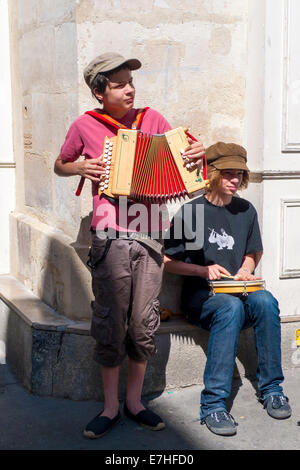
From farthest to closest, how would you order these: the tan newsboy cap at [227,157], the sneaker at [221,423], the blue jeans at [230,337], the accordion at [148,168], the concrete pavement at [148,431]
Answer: the tan newsboy cap at [227,157]
the blue jeans at [230,337]
the sneaker at [221,423]
the concrete pavement at [148,431]
the accordion at [148,168]

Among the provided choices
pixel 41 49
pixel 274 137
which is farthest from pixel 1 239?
pixel 274 137

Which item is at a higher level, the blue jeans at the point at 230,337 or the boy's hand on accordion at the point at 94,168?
the boy's hand on accordion at the point at 94,168

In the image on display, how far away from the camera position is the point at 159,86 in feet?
13.3

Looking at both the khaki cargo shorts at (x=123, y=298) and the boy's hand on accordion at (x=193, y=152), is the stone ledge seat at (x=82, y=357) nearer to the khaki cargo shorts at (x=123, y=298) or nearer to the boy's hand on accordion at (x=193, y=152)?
the khaki cargo shorts at (x=123, y=298)

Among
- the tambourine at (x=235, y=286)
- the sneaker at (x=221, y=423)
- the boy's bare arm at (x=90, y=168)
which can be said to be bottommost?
the sneaker at (x=221, y=423)

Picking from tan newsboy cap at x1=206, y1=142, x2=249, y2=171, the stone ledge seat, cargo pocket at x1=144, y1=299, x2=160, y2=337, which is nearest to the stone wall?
the stone ledge seat

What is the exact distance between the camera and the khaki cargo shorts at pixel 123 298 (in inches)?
135

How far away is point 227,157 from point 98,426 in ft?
5.22

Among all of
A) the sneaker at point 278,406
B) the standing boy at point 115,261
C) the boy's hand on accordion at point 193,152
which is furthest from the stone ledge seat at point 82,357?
the boy's hand on accordion at point 193,152

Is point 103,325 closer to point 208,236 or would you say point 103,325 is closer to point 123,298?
point 123,298

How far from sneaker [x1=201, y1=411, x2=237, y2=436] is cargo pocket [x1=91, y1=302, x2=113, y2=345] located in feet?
2.18

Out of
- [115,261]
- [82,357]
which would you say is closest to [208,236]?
[115,261]

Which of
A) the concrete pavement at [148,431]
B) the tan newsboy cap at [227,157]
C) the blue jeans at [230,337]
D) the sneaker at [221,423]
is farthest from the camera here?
the tan newsboy cap at [227,157]

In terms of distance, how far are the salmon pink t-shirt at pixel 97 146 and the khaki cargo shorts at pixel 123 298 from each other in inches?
3.8
